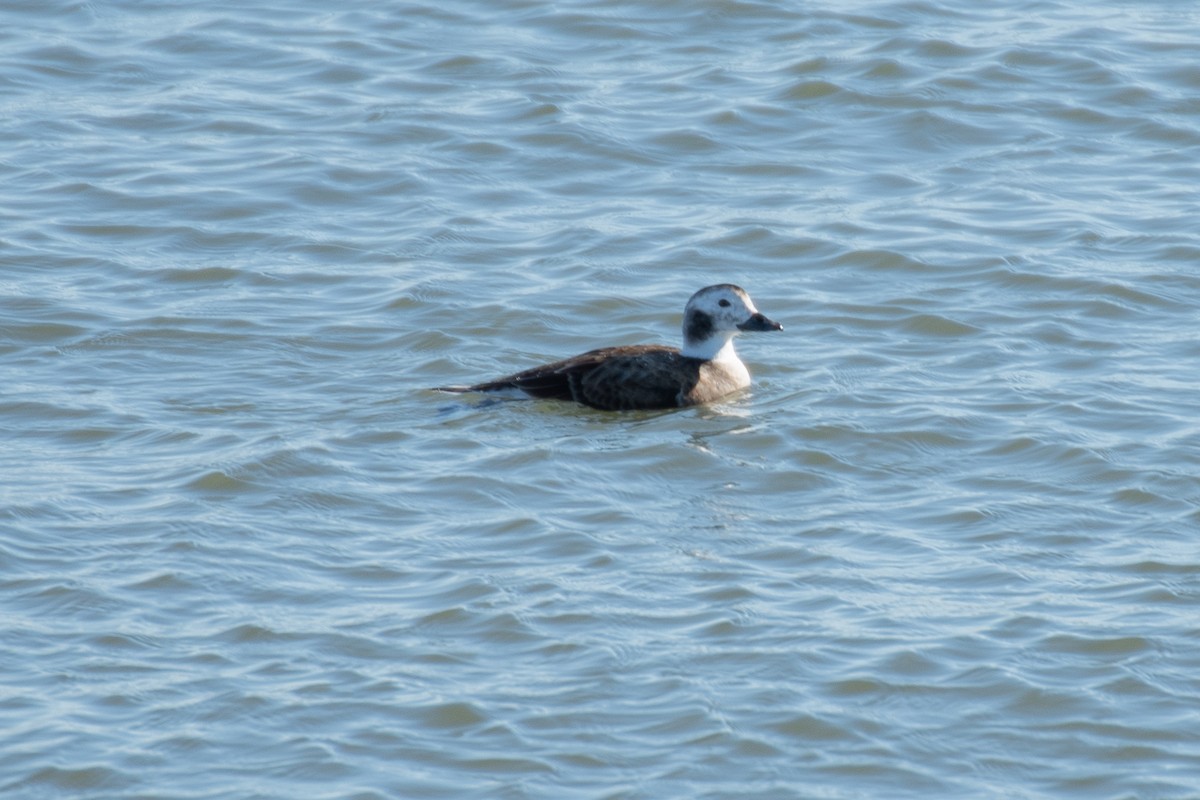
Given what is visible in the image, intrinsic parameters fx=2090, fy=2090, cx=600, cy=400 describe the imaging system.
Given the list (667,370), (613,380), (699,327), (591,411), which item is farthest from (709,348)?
(591,411)

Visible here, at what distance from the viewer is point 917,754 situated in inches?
278

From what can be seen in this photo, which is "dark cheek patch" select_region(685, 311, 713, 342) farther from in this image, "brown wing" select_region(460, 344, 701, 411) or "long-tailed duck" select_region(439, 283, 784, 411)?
"brown wing" select_region(460, 344, 701, 411)

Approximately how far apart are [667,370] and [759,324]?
660mm

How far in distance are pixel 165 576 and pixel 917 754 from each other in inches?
128

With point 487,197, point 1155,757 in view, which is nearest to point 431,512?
point 1155,757

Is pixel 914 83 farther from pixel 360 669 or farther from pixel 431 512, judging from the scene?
pixel 360 669

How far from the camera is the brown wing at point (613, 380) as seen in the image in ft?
36.3

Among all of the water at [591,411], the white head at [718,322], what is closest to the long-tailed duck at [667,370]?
the white head at [718,322]

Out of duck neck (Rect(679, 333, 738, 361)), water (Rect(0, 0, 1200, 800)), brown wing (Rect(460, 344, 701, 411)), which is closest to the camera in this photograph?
water (Rect(0, 0, 1200, 800))

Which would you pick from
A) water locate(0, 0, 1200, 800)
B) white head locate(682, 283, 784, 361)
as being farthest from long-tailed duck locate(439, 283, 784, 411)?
water locate(0, 0, 1200, 800)

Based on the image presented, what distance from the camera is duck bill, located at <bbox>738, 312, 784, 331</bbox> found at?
11625 mm

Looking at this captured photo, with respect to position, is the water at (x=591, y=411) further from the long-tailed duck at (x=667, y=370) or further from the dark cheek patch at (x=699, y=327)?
the dark cheek patch at (x=699, y=327)

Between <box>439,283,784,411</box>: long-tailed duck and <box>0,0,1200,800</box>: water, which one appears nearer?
<box>0,0,1200,800</box>: water

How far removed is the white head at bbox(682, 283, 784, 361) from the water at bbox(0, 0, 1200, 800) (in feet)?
1.16
